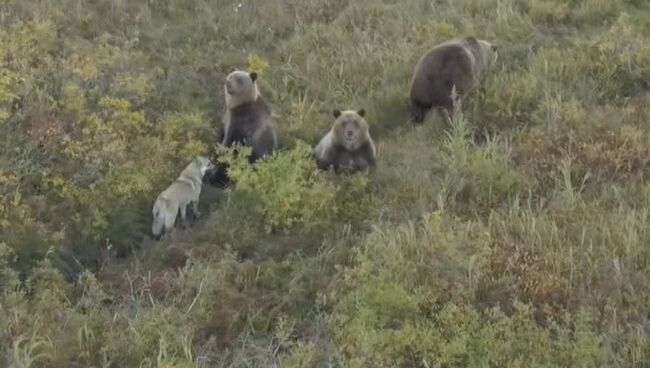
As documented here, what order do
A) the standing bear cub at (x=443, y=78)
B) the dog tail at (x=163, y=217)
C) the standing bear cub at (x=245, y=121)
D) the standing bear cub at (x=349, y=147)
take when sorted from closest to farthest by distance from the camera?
the dog tail at (x=163, y=217) → the standing bear cub at (x=349, y=147) → the standing bear cub at (x=245, y=121) → the standing bear cub at (x=443, y=78)

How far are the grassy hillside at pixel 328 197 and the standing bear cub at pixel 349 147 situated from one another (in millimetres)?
259

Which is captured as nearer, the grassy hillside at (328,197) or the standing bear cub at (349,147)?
the grassy hillside at (328,197)

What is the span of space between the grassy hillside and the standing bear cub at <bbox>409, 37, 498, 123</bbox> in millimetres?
202

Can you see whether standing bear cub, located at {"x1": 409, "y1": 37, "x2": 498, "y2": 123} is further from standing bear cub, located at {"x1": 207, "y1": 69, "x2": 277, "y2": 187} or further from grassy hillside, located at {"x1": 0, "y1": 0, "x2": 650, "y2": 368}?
standing bear cub, located at {"x1": 207, "y1": 69, "x2": 277, "y2": 187}

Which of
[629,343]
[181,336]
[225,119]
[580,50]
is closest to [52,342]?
[181,336]

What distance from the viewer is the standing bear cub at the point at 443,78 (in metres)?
9.38

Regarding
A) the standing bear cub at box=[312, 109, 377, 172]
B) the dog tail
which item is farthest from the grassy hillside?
the standing bear cub at box=[312, 109, 377, 172]

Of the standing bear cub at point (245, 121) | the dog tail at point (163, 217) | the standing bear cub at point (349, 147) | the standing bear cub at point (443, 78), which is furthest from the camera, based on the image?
the standing bear cub at point (443, 78)

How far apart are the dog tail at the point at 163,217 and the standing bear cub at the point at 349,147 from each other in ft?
4.90

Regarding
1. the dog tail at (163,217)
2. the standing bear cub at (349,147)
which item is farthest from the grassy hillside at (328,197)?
the standing bear cub at (349,147)

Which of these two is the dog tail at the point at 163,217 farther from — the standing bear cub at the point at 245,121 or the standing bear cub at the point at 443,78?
the standing bear cub at the point at 443,78

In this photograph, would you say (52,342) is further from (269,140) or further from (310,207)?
(269,140)

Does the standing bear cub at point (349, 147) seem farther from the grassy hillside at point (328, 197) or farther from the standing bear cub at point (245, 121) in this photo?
the standing bear cub at point (245, 121)

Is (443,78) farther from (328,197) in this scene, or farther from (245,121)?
(328,197)
